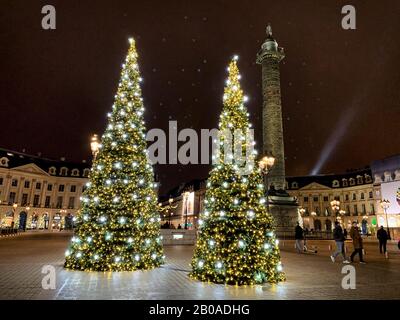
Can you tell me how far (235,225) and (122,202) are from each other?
14.9ft

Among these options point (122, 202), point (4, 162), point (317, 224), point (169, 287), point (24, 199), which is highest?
point (4, 162)

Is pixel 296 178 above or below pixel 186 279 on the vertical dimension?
above

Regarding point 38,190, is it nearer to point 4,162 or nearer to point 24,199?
point 24,199

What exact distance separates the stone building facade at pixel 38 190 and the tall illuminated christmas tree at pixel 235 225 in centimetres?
5937

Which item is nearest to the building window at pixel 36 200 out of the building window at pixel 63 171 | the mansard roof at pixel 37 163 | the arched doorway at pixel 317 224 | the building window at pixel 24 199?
the building window at pixel 24 199

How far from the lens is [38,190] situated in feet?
236

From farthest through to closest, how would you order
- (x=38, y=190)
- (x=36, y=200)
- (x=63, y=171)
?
(x=63, y=171) < (x=38, y=190) < (x=36, y=200)

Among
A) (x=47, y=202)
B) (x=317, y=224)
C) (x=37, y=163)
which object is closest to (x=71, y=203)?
(x=47, y=202)

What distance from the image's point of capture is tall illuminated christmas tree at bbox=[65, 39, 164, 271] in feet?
36.8

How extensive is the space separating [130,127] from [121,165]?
1.60 metres

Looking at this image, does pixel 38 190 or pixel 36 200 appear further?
pixel 38 190

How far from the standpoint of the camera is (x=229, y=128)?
1090cm
